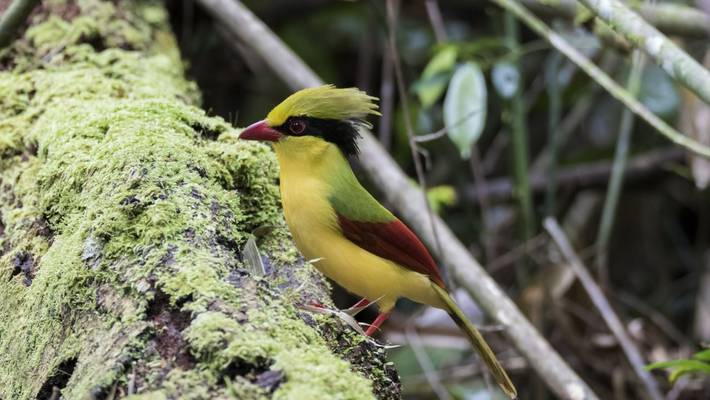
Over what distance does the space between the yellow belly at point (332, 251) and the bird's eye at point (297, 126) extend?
18 cm

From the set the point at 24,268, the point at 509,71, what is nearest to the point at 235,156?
the point at 24,268

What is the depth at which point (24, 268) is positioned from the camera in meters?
2.64

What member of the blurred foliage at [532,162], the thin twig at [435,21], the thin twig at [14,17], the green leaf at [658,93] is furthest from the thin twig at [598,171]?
the thin twig at [14,17]

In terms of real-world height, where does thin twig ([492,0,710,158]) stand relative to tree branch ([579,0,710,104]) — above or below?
below

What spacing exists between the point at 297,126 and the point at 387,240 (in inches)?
19.5

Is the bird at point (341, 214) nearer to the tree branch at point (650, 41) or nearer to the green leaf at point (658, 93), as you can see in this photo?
the tree branch at point (650, 41)

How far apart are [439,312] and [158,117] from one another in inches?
132

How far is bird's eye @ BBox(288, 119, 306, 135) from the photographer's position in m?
3.04

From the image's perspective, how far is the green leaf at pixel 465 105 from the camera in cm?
387

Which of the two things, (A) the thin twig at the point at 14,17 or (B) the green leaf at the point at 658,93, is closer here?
(A) the thin twig at the point at 14,17

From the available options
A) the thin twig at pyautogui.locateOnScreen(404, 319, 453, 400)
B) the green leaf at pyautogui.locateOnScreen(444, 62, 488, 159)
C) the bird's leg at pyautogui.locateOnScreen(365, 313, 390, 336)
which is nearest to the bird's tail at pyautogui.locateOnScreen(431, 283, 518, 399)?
the bird's leg at pyautogui.locateOnScreen(365, 313, 390, 336)

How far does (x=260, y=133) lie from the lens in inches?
117

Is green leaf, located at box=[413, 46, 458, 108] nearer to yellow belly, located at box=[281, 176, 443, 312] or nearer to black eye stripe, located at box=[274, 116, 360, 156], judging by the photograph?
black eye stripe, located at box=[274, 116, 360, 156]

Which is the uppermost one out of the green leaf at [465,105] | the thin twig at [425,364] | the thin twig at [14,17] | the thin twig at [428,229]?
the thin twig at [14,17]
